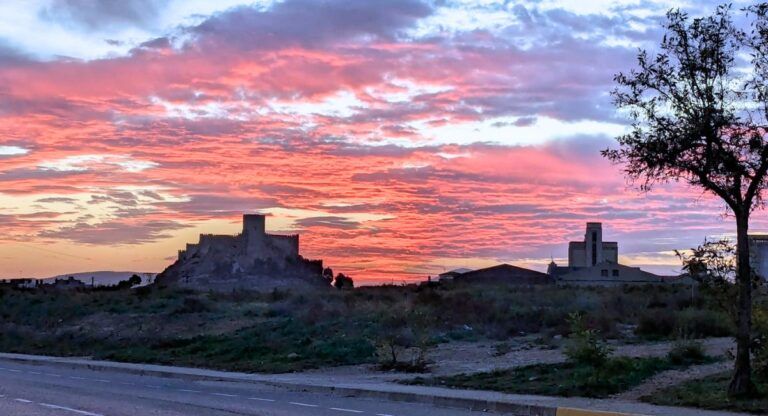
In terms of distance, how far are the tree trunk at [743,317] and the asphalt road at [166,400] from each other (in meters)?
4.92

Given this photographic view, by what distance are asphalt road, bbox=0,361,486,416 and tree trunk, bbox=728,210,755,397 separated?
492 centimetres

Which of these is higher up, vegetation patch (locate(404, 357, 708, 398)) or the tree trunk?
the tree trunk

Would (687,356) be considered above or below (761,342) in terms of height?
below

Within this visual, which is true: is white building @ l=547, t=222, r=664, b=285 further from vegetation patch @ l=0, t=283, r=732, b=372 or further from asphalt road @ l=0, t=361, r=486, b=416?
asphalt road @ l=0, t=361, r=486, b=416

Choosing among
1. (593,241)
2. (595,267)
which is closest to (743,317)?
(595,267)

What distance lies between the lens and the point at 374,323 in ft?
124

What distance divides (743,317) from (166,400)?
37.7ft

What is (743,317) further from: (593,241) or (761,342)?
(593,241)

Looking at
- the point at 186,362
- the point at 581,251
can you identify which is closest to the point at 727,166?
the point at 186,362

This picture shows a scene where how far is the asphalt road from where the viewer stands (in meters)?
16.8

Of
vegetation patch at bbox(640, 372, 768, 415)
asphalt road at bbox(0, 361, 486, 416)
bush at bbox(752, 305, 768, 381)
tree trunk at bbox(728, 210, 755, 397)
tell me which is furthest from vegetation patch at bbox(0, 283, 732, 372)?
asphalt road at bbox(0, 361, 486, 416)

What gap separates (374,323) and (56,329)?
74.0 feet

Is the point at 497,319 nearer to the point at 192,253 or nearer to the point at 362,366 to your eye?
the point at 362,366

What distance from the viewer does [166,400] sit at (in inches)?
752
